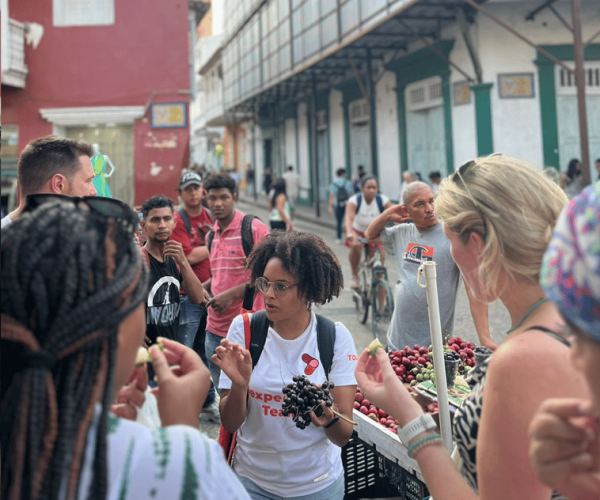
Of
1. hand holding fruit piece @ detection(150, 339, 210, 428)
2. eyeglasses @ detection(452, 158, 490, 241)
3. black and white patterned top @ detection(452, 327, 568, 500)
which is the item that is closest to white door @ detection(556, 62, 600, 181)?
eyeglasses @ detection(452, 158, 490, 241)

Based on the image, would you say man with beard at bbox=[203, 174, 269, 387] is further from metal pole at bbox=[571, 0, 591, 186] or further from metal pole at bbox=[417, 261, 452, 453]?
metal pole at bbox=[571, 0, 591, 186]

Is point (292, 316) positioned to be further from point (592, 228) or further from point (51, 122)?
point (51, 122)

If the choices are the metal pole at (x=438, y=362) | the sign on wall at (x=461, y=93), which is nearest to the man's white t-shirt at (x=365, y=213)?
the sign on wall at (x=461, y=93)

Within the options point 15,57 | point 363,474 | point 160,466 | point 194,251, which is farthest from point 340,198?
point 160,466

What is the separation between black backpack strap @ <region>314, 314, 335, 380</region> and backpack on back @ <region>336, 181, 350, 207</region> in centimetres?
1384

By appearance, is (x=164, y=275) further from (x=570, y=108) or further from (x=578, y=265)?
(x=570, y=108)

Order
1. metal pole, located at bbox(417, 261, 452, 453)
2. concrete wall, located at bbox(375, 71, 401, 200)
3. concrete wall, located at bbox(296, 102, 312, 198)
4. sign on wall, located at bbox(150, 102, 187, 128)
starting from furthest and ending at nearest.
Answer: concrete wall, located at bbox(296, 102, 312, 198)
concrete wall, located at bbox(375, 71, 401, 200)
sign on wall, located at bbox(150, 102, 187, 128)
metal pole, located at bbox(417, 261, 452, 453)

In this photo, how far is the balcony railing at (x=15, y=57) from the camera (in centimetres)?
1384

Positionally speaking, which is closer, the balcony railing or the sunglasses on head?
the sunglasses on head

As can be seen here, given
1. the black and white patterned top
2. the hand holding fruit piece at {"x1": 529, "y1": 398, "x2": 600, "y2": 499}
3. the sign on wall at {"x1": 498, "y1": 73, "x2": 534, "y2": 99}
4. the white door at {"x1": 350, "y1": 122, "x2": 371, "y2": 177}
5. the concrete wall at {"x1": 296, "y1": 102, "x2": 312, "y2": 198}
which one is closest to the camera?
the hand holding fruit piece at {"x1": 529, "y1": 398, "x2": 600, "y2": 499}

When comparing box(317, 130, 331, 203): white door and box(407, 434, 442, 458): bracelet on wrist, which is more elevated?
box(317, 130, 331, 203): white door

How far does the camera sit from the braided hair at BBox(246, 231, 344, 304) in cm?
Answer: 282

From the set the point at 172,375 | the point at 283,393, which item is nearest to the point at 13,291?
the point at 172,375

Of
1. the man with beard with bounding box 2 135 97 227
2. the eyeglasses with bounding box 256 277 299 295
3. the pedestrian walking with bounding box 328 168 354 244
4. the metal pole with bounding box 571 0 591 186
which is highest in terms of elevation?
the metal pole with bounding box 571 0 591 186
